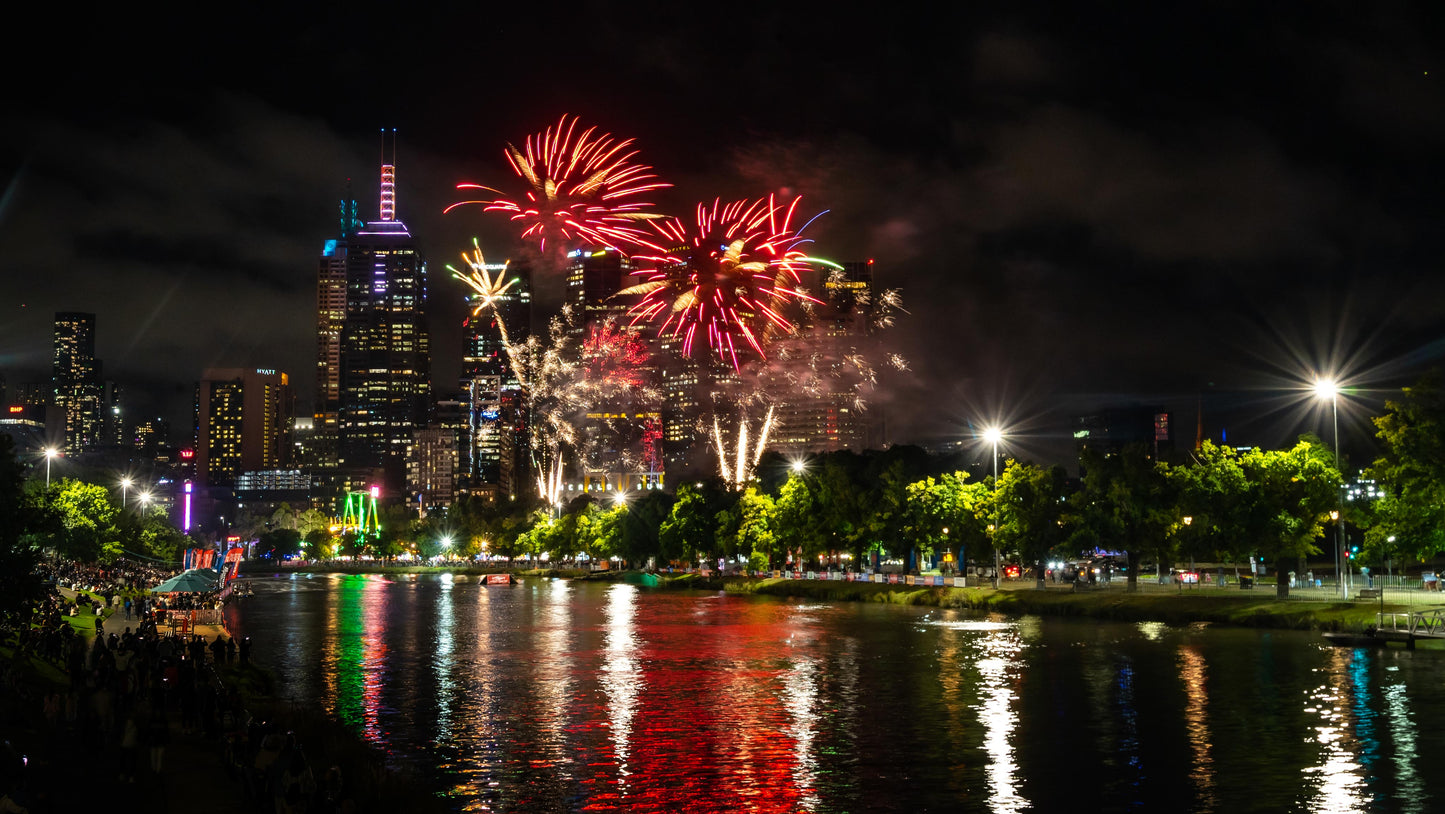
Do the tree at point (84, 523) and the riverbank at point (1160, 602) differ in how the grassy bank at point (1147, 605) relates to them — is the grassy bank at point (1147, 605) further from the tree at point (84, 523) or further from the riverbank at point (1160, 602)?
the tree at point (84, 523)

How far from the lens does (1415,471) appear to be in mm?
62062

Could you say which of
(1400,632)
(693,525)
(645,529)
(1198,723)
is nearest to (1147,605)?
(1400,632)

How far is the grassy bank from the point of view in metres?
62.2

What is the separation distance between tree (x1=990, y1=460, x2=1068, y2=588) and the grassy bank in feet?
10.9

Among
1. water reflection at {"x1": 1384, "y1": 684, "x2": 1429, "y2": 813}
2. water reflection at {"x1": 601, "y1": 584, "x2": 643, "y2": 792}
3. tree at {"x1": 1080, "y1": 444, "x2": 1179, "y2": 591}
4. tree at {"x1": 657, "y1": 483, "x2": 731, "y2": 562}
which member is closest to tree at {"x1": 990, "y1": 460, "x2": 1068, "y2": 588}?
tree at {"x1": 1080, "y1": 444, "x2": 1179, "y2": 591}

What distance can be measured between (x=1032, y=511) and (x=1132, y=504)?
28.1 feet

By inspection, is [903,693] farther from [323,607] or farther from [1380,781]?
[323,607]

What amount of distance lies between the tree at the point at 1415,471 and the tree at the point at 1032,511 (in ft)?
79.2

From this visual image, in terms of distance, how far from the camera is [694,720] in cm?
3894

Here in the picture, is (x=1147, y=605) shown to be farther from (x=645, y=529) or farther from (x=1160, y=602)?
(x=645, y=529)

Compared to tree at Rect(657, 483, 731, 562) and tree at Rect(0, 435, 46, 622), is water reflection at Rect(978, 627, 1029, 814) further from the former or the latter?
tree at Rect(657, 483, 731, 562)

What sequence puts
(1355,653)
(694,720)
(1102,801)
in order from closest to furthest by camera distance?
(1102,801) → (694,720) → (1355,653)

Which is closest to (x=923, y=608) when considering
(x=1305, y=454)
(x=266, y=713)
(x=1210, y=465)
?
(x=1210, y=465)

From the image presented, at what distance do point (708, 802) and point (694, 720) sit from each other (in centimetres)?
1196
